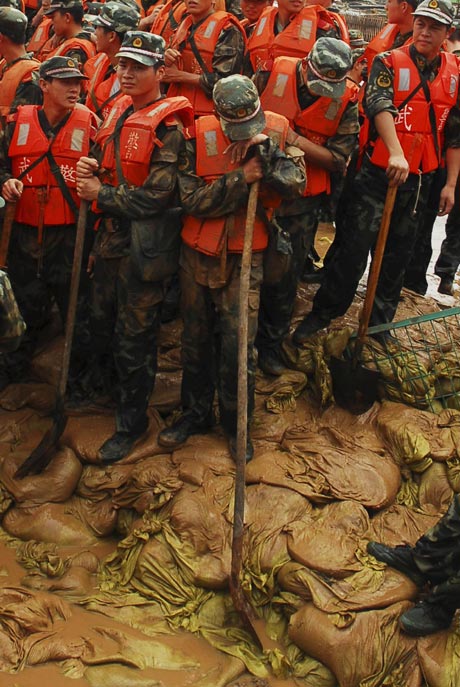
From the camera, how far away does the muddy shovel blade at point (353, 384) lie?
6.01 m

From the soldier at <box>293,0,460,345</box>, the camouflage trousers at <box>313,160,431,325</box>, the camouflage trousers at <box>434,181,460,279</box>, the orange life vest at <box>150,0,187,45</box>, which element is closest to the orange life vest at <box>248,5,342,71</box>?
the soldier at <box>293,0,460,345</box>

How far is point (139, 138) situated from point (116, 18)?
185cm

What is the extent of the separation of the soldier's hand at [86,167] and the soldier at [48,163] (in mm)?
382

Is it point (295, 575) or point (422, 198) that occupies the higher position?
point (422, 198)

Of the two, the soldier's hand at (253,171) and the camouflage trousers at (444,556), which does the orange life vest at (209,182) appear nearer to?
the soldier's hand at (253,171)

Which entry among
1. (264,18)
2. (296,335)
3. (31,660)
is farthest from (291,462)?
(264,18)

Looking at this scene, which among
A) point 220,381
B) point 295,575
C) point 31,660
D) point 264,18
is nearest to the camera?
point 31,660

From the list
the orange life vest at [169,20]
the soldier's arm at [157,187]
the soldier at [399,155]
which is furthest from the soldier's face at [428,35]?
the orange life vest at [169,20]

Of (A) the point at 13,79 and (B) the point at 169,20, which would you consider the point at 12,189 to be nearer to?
(A) the point at 13,79

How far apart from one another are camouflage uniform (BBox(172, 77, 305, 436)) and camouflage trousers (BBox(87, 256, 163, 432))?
0.22m

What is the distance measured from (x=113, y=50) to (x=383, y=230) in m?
2.56

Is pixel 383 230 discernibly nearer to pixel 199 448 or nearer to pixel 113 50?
pixel 199 448

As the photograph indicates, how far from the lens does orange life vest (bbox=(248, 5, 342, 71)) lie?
622cm

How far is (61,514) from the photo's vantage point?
5.68m
